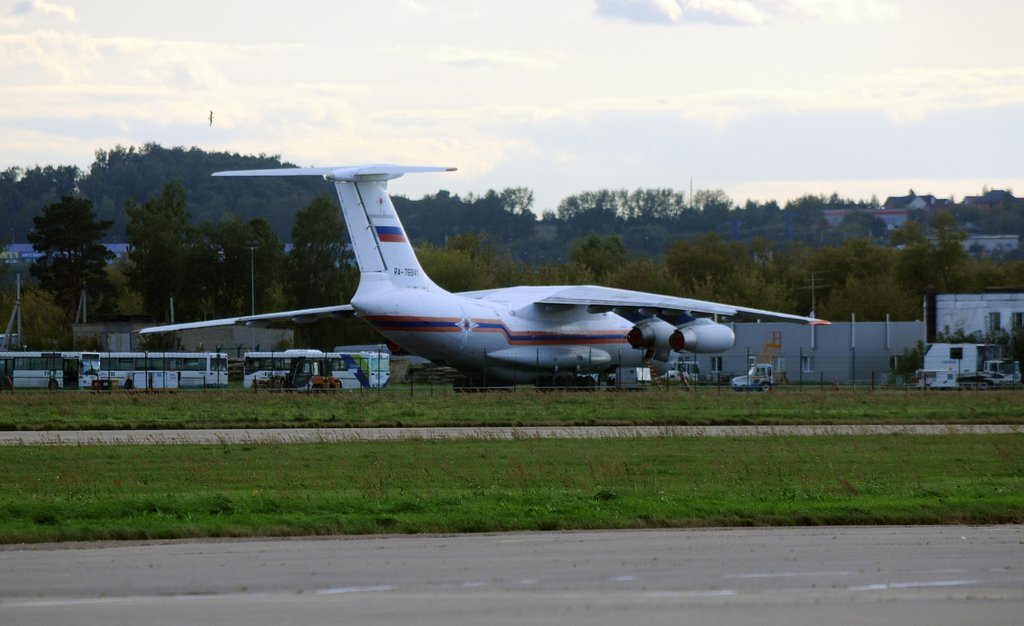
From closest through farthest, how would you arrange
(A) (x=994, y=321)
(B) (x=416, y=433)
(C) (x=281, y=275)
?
1. (B) (x=416, y=433)
2. (A) (x=994, y=321)
3. (C) (x=281, y=275)

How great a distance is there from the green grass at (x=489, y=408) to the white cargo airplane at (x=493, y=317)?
2.36m

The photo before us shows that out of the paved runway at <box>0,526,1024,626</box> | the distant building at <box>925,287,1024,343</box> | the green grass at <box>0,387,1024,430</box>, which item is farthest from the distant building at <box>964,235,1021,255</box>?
the paved runway at <box>0,526,1024,626</box>

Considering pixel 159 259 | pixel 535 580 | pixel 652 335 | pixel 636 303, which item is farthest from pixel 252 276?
pixel 535 580

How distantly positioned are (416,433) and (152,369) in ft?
107

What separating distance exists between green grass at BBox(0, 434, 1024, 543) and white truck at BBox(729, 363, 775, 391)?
29.0 meters

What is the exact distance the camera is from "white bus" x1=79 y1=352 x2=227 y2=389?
58031 mm

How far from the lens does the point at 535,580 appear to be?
1169 centimetres

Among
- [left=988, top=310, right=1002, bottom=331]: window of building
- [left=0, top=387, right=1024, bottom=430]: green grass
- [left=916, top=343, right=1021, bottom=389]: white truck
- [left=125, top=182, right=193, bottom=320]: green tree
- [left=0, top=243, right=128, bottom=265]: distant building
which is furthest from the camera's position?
[left=0, top=243, right=128, bottom=265]: distant building

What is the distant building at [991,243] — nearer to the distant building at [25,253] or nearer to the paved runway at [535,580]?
the distant building at [25,253]

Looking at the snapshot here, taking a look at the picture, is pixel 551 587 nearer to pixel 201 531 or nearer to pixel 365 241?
pixel 201 531

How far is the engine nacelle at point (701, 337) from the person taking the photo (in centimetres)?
5022

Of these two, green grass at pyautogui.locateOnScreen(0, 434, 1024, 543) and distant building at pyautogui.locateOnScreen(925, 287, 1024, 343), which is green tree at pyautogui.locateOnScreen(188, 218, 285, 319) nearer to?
distant building at pyautogui.locateOnScreen(925, 287, 1024, 343)

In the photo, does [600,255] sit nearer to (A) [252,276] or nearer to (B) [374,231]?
(A) [252,276]

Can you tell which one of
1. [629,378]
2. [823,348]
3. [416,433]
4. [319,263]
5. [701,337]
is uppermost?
[319,263]
